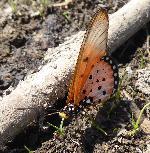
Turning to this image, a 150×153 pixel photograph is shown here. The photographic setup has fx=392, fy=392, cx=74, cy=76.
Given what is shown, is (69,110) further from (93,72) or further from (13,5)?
(13,5)

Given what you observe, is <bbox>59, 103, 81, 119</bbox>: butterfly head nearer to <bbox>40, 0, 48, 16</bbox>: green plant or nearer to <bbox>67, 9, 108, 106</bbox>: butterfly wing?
<bbox>67, 9, 108, 106</bbox>: butterfly wing

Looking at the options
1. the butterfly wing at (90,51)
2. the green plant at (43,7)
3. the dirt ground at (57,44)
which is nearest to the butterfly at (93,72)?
the butterfly wing at (90,51)

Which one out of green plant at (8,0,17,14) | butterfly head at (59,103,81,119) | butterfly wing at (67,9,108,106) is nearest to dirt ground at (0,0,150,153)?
green plant at (8,0,17,14)

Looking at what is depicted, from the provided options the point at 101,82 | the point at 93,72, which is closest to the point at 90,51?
the point at 93,72

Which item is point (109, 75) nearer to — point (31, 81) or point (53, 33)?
point (31, 81)

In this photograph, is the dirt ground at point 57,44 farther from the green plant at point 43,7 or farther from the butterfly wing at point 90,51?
the butterfly wing at point 90,51

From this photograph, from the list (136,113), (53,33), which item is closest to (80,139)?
(136,113)
